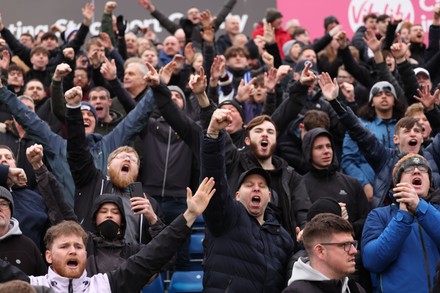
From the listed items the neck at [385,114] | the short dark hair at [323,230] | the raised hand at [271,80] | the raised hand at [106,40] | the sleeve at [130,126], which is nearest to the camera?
the short dark hair at [323,230]

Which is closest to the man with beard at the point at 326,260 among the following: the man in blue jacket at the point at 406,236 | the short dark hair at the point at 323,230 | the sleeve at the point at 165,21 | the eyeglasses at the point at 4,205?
the short dark hair at the point at 323,230

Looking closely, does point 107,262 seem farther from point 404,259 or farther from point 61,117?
point 61,117

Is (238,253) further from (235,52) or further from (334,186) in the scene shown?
(235,52)

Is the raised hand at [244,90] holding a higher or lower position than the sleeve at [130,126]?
higher

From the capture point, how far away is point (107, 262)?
7.55 meters

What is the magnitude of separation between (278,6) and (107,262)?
10.3m

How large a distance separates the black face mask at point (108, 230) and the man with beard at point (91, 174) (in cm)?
71

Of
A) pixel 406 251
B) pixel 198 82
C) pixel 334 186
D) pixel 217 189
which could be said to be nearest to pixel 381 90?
pixel 334 186

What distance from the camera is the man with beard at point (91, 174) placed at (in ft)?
28.0

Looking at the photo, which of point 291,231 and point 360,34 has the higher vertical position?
point 360,34

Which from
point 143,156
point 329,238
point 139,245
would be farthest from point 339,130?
point 329,238

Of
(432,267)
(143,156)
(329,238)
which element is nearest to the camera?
(329,238)

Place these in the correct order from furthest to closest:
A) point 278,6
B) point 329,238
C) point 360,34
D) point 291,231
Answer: point 278,6 → point 360,34 → point 291,231 → point 329,238

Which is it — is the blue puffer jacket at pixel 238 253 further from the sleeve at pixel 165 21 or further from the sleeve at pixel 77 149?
the sleeve at pixel 165 21
